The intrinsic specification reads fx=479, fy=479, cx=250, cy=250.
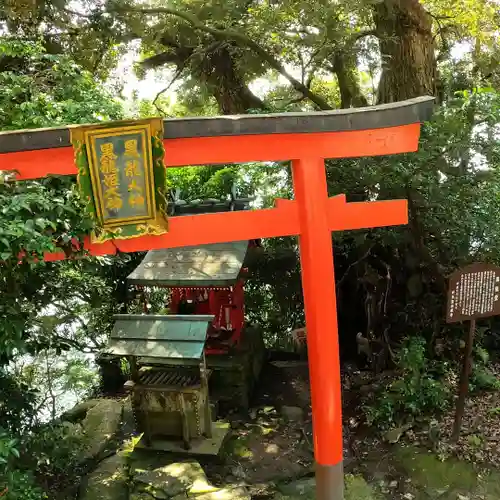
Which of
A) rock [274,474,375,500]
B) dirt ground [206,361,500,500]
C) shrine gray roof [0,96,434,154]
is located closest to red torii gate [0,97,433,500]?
shrine gray roof [0,96,434,154]

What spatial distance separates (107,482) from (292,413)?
282 centimetres

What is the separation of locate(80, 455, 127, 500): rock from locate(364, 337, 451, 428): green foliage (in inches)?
126

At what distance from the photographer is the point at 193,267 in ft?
21.4

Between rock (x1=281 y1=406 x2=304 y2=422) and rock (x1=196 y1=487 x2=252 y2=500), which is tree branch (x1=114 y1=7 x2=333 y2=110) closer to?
rock (x1=281 y1=406 x2=304 y2=422)

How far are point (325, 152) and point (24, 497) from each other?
3647mm

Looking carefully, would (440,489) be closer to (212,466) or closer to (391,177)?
(212,466)

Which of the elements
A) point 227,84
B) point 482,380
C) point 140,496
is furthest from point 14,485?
point 227,84

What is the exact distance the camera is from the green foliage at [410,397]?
6.27 meters

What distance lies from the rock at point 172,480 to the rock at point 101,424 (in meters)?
1.22

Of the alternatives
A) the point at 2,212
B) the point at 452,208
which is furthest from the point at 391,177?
the point at 2,212

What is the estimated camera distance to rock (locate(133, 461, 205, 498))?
4812 millimetres

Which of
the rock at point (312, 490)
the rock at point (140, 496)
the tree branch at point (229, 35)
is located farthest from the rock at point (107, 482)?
the tree branch at point (229, 35)

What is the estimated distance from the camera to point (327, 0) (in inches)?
277

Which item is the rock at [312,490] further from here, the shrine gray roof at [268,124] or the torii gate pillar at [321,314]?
the shrine gray roof at [268,124]
